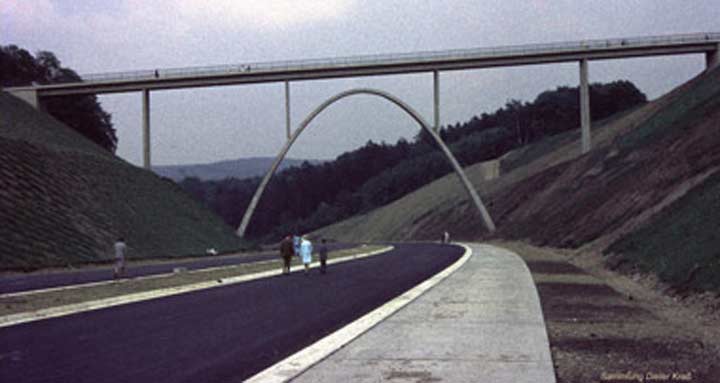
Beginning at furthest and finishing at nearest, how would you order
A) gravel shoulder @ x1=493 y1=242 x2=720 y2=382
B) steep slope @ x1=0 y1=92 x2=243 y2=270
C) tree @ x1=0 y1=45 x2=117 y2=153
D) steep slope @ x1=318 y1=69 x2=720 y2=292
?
1. tree @ x1=0 y1=45 x2=117 y2=153
2. steep slope @ x1=0 y1=92 x2=243 y2=270
3. steep slope @ x1=318 y1=69 x2=720 y2=292
4. gravel shoulder @ x1=493 y1=242 x2=720 y2=382

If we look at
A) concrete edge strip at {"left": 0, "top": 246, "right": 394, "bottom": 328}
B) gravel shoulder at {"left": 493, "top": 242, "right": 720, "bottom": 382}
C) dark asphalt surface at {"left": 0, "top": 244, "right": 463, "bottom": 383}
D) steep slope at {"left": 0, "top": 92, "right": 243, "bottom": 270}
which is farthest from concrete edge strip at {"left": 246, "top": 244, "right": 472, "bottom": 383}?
steep slope at {"left": 0, "top": 92, "right": 243, "bottom": 270}

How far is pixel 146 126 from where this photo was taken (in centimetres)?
7312

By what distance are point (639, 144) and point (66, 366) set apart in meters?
52.9

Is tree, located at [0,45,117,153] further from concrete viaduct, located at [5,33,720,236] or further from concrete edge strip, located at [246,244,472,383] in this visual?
concrete edge strip, located at [246,244,472,383]

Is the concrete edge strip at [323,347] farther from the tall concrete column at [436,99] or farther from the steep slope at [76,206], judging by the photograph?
the tall concrete column at [436,99]

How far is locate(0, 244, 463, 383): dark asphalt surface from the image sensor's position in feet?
32.6

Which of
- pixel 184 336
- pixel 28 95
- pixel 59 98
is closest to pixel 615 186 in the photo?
pixel 184 336

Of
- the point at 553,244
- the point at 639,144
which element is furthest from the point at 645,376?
the point at 639,144

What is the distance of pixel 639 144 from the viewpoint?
5766cm

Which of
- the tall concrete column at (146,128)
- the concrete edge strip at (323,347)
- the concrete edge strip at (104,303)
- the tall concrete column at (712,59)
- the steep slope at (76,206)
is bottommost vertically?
the concrete edge strip at (104,303)

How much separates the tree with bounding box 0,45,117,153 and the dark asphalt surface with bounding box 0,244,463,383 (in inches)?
2863

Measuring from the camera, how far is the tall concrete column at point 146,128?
72.9m

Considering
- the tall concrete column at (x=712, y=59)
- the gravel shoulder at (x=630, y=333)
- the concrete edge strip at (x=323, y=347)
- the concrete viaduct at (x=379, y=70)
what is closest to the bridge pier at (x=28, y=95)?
the concrete viaduct at (x=379, y=70)

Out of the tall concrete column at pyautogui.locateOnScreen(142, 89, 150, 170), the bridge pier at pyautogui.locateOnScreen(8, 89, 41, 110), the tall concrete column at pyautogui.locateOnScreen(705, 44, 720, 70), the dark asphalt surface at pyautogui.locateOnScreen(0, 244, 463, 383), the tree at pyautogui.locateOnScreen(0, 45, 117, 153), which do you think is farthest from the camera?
the tree at pyautogui.locateOnScreen(0, 45, 117, 153)
